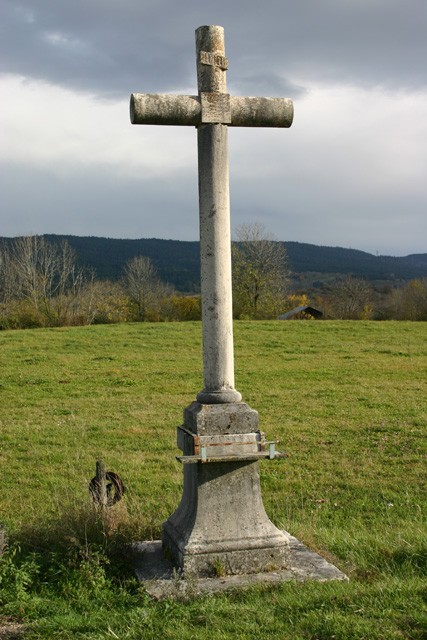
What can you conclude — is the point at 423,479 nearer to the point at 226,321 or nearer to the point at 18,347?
the point at 226,321

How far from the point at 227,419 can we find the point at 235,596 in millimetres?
1358

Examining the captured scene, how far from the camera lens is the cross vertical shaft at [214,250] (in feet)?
20.1

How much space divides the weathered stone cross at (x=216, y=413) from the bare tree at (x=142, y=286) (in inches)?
2172

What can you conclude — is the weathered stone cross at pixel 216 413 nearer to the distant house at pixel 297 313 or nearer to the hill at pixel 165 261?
the distant house at pixel 297 313

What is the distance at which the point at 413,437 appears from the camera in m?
14.0

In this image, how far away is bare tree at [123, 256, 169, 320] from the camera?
68.2 meters

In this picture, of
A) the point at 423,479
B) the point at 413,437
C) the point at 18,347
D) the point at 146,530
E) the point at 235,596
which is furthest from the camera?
the point at 18,347

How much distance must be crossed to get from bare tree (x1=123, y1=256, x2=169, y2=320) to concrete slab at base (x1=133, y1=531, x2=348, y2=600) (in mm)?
55335

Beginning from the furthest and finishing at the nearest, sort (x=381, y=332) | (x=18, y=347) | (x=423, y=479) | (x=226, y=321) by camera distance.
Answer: (x=381, y=332) < (x=18, y=347) < (x=423, y=479) < (x=226, y=321)

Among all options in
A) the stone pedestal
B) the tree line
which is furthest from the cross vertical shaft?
the tree line

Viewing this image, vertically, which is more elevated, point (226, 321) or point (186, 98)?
point (186, 98)

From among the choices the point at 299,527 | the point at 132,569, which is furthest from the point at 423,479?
the point at 132,569

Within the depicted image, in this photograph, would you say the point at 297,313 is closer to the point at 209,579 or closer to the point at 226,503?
the point at 226,503

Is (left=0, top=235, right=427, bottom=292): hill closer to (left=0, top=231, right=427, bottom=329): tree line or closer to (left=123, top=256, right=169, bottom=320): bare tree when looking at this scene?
(left=123, top=256, right=169, bottom=320): bare tree
